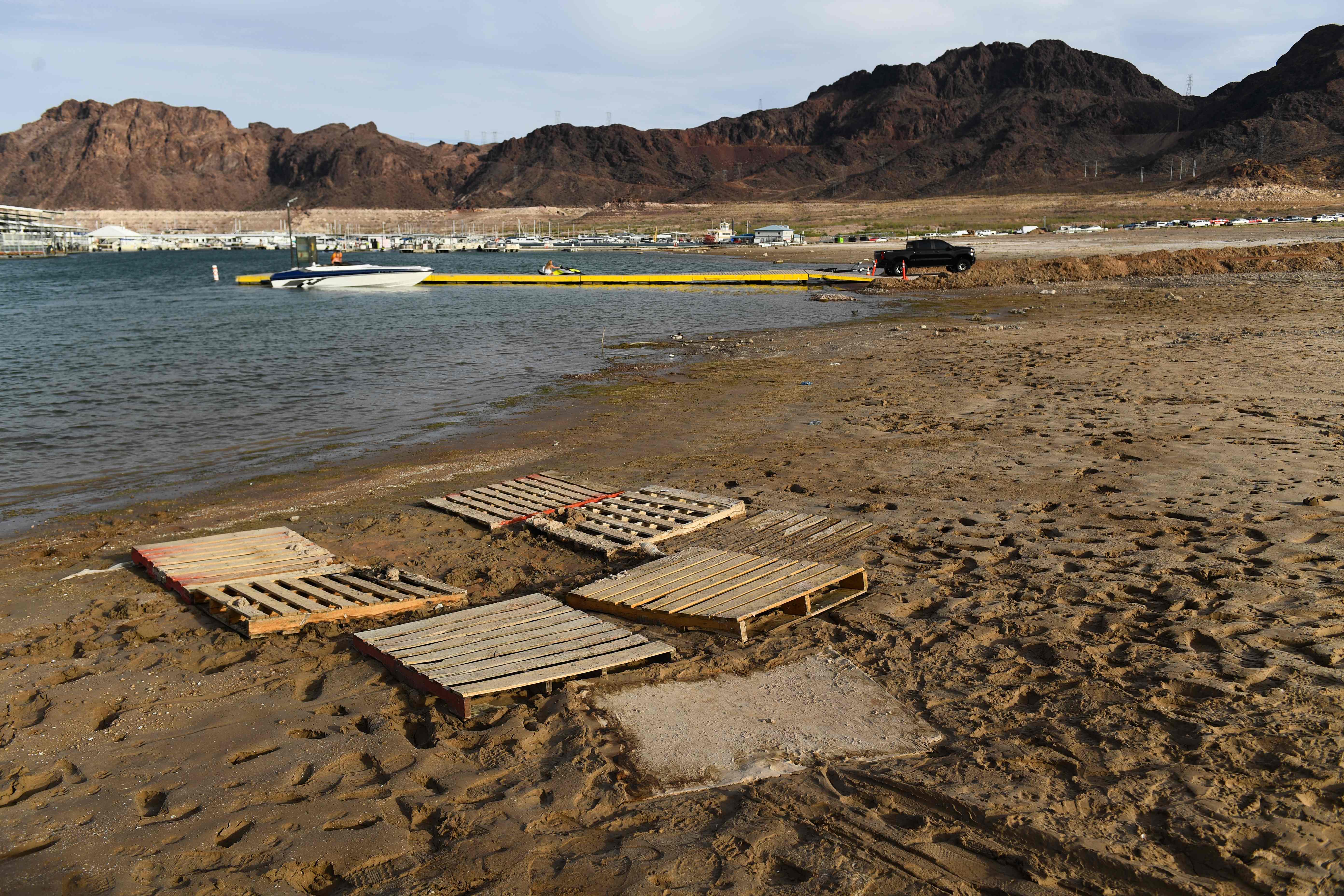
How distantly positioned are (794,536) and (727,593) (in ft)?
4.29

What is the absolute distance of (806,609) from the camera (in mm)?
5551

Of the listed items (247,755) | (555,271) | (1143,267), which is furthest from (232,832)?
(555,271)

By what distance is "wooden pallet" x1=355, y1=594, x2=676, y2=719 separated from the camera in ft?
15.2

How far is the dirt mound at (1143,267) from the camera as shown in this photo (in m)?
30.7

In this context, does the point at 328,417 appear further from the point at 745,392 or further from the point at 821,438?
the point at 821,438

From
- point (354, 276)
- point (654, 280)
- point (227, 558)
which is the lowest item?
point (227, 558)

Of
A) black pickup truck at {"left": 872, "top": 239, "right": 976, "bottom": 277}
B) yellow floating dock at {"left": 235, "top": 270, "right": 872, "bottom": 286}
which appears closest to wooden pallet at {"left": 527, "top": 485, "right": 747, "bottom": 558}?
yellow floating dock at {"left": 235, "top": 270, "right": 872, "bottom": 286}

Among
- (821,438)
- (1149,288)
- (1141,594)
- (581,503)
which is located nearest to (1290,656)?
(1141,594)

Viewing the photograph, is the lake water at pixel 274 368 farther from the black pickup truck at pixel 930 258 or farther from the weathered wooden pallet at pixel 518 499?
the black pickup truck at pixel 930 258

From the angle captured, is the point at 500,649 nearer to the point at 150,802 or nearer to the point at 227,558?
the point at 150,802

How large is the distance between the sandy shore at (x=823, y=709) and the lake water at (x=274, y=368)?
228 centimetres

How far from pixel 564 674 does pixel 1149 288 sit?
27871 mm

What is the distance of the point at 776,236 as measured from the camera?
254 feet

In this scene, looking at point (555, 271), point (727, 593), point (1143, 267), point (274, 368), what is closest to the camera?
point (727, 593)
